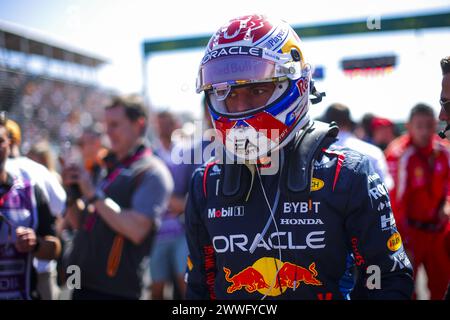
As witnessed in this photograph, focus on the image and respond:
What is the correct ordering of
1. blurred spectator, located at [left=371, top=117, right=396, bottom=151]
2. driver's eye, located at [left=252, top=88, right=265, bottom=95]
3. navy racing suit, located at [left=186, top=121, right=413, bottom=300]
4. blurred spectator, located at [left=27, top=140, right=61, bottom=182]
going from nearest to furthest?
navy racing suit, located at [left=186, top=121, right=413, bottom=300], driver's eye, located at [left=252, top=88, right=265, bottom=95], blurred spectator, located at [left=27, top=140, right=61, bottom=182], blurred spectator, located at [left=371, top=117, right=396, bottom=151]

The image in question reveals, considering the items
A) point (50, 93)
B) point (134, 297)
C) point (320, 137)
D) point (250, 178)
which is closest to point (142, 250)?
point (134, 297)

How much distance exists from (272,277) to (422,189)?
328 cm

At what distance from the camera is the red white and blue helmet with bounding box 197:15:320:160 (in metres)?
1.70

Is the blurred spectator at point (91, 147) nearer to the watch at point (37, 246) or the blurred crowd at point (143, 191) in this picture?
the blurred crowd at point (143, 191)

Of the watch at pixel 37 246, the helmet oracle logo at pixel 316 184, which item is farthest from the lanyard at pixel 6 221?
the helmet oracle logo at pixel 316 184

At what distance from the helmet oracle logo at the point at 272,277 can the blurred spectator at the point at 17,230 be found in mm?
1410

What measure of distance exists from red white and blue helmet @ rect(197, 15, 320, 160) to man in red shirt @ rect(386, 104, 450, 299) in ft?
9.41

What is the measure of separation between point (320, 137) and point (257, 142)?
0.26 m

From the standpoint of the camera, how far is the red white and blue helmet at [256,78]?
5.59 ft

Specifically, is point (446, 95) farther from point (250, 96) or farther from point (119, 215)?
point (119, 215)

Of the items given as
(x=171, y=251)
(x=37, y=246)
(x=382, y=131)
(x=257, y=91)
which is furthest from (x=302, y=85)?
(x=382, y=131)

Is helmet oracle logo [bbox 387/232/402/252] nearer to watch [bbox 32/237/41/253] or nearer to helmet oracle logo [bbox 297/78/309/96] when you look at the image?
helmet oracle logo [bbox 297/78/309/96]

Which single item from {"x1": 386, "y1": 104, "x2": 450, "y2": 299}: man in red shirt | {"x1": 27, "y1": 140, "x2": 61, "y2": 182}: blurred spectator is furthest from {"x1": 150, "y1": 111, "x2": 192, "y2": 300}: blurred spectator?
{"x1": 386, "y1": 104, "x2": 450, "y2": 299}: man in red shirt

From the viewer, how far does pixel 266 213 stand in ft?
5.45
